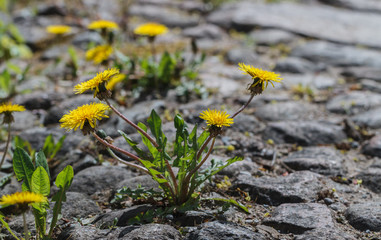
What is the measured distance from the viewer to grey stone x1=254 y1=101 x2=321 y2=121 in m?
3.27

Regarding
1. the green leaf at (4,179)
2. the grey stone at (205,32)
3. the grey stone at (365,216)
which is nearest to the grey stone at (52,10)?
the grey stone at (205,32)

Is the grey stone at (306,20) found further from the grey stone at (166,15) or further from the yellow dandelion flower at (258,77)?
the yellow dandelion flower at (258,77)

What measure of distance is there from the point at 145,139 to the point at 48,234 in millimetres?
645

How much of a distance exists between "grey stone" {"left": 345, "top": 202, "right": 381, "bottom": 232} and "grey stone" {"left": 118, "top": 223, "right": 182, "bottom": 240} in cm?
90

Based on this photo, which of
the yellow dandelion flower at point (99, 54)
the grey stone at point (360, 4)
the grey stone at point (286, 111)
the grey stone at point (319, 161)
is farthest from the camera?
the grey stone at point (360, 4)

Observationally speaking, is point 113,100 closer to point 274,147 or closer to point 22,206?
point 274,147

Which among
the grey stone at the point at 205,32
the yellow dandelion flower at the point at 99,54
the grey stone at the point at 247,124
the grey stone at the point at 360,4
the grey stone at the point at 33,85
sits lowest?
the grey stone at the point at 33,85

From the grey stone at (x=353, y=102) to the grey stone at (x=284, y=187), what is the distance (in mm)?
1153

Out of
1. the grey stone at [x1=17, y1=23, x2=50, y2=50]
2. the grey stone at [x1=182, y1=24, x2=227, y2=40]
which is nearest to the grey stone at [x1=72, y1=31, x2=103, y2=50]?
the grey stone at [x1=17, y1=23, x2=50, y2=50]

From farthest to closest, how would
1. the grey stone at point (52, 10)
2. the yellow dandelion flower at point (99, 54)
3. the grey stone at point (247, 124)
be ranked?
the grey stone at point (52, 10)
the yellow dandelion flower at point (99, 54)
the grey stone at point (247, 124)

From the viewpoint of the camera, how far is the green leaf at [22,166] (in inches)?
77.3

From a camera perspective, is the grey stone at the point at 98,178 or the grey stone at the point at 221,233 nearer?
the grey stone at the point at 221,233

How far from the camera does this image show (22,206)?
5.07 feet

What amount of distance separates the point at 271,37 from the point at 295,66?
93 centimetres
